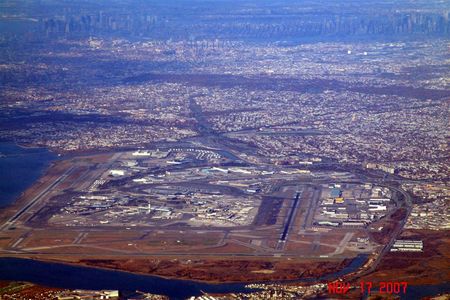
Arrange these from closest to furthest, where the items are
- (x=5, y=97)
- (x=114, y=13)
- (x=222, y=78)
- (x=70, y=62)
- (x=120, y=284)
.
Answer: (x=120, y=284) → (x=5, y=97) → (x=222, y=78) → (x=70, y=62) → (x=114, y=13)

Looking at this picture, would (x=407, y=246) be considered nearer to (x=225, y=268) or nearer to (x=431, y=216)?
(x=431, y=216)

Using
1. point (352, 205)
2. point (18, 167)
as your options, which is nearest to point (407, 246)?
point (352, 205)

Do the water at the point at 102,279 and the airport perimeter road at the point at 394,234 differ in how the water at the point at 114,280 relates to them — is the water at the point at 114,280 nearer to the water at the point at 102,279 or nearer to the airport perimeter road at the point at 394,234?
the water at the point at 102,279

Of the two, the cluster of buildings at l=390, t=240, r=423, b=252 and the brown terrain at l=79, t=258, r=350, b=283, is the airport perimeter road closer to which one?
the cluster of buildings at l=390, t=240, r=423, b=252

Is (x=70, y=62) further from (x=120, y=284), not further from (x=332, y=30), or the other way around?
(x=120, y=284)

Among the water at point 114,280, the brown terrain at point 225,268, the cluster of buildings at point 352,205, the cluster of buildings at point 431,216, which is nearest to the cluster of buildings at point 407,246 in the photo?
the water at point 114,280

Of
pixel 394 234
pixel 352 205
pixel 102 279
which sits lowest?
pixel 352 205

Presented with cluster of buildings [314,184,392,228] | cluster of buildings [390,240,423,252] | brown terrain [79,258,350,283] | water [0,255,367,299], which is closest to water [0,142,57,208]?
water [0,255,367,299]

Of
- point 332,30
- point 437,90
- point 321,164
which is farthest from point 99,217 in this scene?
point 332,30
